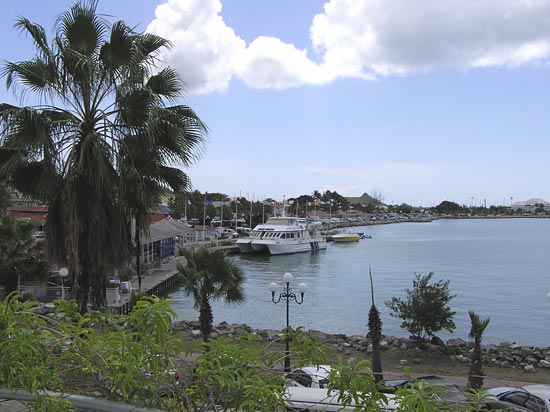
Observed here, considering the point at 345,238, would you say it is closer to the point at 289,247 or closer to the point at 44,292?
the point at 289,247

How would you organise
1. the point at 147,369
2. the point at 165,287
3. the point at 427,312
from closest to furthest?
the point at 147,369, the point at 427,312, the point at 165,287

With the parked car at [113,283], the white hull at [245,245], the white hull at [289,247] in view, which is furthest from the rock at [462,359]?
the white hull at [245,245]

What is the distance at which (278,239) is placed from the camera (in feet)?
219

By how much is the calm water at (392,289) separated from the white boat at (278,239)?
151 cm

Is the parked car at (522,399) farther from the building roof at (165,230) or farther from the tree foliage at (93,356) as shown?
the building roof at (165,230)

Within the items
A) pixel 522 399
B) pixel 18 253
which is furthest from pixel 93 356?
pixel 18 253

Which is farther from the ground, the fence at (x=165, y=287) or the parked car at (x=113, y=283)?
the parked car at (x=113, y=283)

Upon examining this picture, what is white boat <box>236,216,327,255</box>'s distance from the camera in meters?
66.0

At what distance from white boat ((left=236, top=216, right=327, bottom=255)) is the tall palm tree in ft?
184

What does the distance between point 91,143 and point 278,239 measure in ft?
192

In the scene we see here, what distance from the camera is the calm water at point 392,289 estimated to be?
2623 cm

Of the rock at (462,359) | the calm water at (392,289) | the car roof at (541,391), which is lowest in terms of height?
the calm water at (392,289)

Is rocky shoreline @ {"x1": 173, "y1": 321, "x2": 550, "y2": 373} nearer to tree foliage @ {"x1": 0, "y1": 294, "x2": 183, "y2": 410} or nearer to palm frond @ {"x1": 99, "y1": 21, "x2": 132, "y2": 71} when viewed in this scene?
palm frond @ {"x1": 99, "y1": 21, "x2": 132, "y2": 71}

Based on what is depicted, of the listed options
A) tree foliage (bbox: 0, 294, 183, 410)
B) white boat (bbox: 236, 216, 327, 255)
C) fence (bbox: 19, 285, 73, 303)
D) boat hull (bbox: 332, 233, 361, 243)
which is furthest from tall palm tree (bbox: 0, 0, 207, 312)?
boat hull (bbox: 332, 233, 361, 243)
